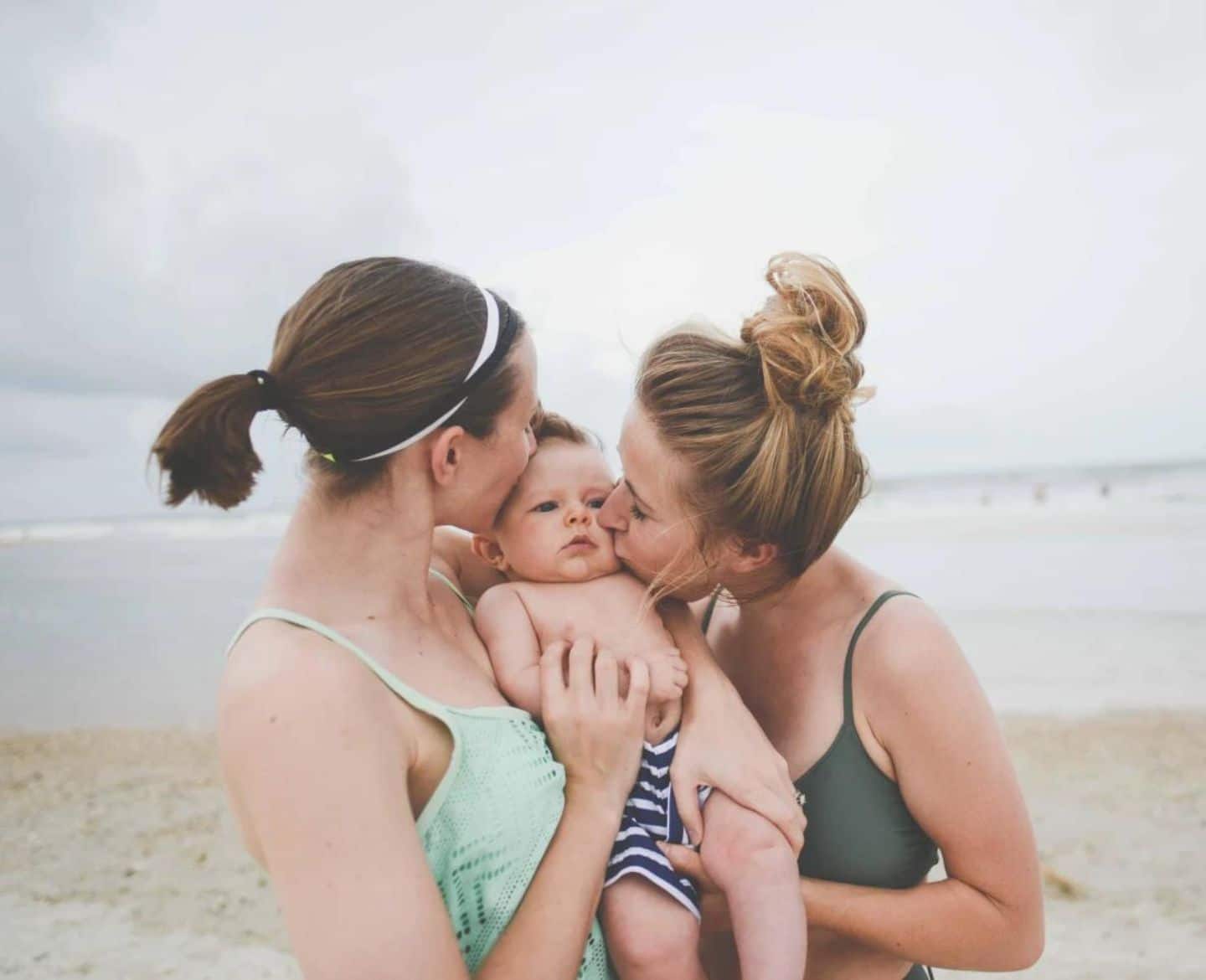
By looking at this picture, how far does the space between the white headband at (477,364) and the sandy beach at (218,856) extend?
13.1 ft

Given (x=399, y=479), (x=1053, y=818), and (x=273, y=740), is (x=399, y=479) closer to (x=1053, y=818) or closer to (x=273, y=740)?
(x=273, y=740)

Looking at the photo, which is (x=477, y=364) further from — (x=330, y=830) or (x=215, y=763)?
(x=215, y=763)

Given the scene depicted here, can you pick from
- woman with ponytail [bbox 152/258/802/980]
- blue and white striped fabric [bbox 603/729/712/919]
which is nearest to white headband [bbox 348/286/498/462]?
woman with ponytail [bbox 152/258/802/980]

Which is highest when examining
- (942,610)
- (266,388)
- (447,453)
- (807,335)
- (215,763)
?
(807,335)

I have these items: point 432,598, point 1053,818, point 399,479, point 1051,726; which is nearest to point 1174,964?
point 1053,818

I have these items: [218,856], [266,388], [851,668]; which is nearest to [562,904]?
[851,668]

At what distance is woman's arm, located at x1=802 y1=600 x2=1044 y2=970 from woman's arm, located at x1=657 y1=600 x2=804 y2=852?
223 mm

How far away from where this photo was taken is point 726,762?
2346mm

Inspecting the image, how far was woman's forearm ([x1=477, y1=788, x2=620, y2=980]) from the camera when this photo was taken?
190cm

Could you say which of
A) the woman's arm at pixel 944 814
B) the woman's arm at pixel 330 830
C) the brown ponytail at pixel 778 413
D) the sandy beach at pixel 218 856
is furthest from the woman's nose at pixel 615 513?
the sandy beach at pixel 218 856

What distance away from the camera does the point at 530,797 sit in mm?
2094

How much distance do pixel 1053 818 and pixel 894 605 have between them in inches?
208

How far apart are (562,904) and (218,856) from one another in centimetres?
534

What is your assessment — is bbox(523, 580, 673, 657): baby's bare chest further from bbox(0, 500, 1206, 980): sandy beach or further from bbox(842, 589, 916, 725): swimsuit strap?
bbox(0, 500, 1206, 980): sandy beach
